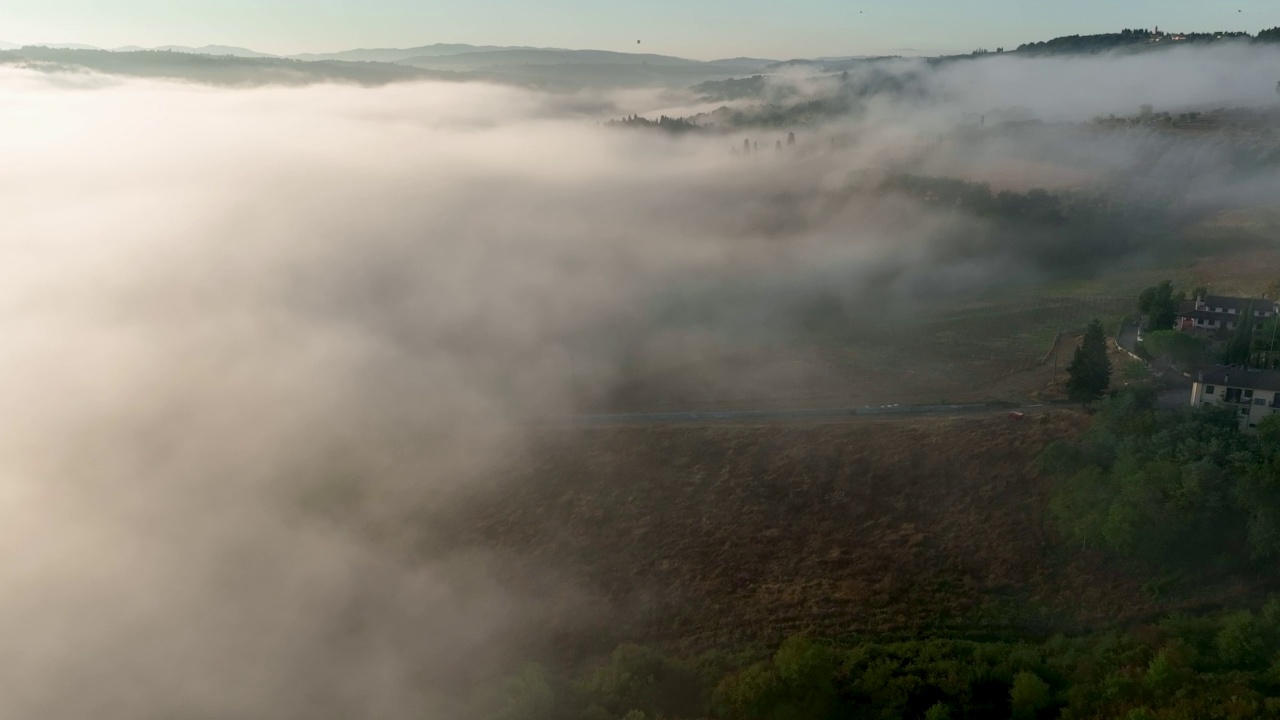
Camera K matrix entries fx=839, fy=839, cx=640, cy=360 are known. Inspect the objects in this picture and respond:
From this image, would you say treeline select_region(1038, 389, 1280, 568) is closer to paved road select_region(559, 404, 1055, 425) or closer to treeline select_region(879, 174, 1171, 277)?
paved road select_region(559, 404, 1055, 425)

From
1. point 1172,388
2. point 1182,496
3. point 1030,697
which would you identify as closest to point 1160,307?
point 1172,388

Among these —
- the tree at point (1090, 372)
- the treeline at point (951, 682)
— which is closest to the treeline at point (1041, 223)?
the tree at point (1090, 372)

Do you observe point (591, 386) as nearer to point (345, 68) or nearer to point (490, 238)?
point (490, 238)

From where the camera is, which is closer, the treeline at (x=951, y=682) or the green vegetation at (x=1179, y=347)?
the treeline at (x=951, y=682)

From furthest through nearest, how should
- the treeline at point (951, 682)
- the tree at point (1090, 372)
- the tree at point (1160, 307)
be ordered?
the tree at point (1160, 307) → the tree at point (1090, 372) → the treeline at point (951, 682)

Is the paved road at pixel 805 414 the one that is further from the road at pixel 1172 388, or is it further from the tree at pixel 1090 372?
the road at pixel 1172 388
